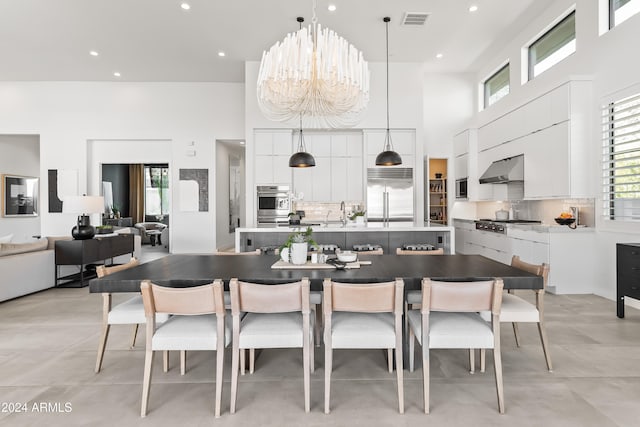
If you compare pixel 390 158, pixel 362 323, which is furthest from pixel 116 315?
pixel 390 158

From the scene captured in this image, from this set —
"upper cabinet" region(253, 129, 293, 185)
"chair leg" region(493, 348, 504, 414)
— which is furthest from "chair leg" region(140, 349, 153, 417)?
"upper cabinet" region(253, 129, 293, 185)

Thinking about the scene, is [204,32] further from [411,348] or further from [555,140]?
[411,348]

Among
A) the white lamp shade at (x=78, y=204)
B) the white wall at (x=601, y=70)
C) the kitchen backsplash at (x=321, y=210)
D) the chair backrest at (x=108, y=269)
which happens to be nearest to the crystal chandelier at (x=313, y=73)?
the chair backrest at (x=108, y=269)

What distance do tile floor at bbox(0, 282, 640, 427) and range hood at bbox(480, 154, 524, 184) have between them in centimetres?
315

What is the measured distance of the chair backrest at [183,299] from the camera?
1.98m

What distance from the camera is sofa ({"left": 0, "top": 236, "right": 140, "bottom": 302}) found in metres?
4.36

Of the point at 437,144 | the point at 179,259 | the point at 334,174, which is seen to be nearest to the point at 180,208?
the point at 334,174

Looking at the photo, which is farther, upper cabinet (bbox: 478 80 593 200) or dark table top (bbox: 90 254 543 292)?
upper cabinet (bbox: 478 80 593 200)

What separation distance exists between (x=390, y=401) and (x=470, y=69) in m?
8.00

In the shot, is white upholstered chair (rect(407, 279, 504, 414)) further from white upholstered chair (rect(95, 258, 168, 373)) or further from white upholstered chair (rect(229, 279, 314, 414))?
white upholstered chair (rect(95, 258, 168, 373))

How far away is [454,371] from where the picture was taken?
8.21 ft

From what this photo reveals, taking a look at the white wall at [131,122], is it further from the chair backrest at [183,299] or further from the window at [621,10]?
the window at [621,10]

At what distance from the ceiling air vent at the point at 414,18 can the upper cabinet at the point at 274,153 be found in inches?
116

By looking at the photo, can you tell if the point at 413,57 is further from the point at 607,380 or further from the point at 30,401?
the point at 30,401
